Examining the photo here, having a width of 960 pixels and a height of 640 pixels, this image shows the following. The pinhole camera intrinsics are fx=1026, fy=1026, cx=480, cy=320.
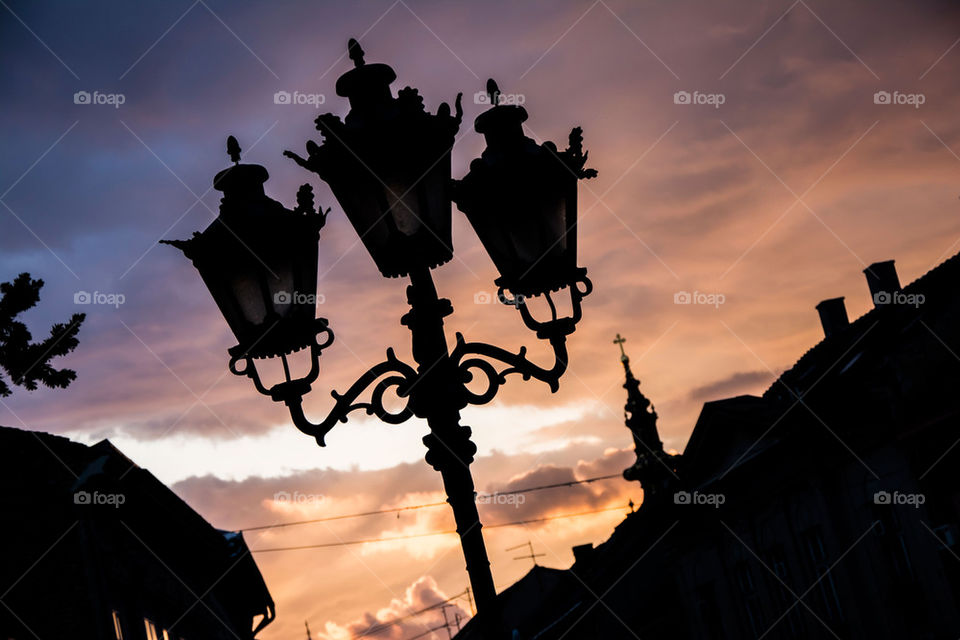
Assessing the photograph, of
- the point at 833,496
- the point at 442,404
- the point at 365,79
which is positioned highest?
the point at 365,79

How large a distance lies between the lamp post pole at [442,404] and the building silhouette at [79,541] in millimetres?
8769

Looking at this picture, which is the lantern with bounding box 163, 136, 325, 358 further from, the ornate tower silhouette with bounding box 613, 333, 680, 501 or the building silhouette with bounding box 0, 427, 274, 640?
the ornate tower silhouette with bounding box 613, 333, 680, 501

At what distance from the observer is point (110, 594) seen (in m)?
13.2

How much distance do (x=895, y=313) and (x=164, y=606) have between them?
13.9 m

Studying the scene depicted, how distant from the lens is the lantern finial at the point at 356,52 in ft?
16.7

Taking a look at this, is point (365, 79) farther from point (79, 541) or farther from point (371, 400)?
point (79, 541)

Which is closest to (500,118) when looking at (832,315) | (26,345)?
(26,345)

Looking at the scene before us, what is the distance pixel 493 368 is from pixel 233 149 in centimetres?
181

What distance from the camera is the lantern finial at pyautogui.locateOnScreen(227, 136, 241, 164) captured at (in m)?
5.36

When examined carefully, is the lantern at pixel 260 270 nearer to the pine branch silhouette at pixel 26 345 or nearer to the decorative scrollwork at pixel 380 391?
the decorative scrollwork at pixel 380 391

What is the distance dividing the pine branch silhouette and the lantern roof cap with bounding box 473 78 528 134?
485 centimetres

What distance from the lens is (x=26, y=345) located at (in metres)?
8.36

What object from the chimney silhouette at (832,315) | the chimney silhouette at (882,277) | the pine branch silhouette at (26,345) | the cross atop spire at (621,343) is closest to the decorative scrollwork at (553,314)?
the pine branch silhouette at (26,345)

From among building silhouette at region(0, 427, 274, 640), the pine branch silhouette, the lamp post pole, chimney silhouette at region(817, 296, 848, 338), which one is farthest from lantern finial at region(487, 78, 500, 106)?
chimney silhouette at region(817, 296, 848, 338)
